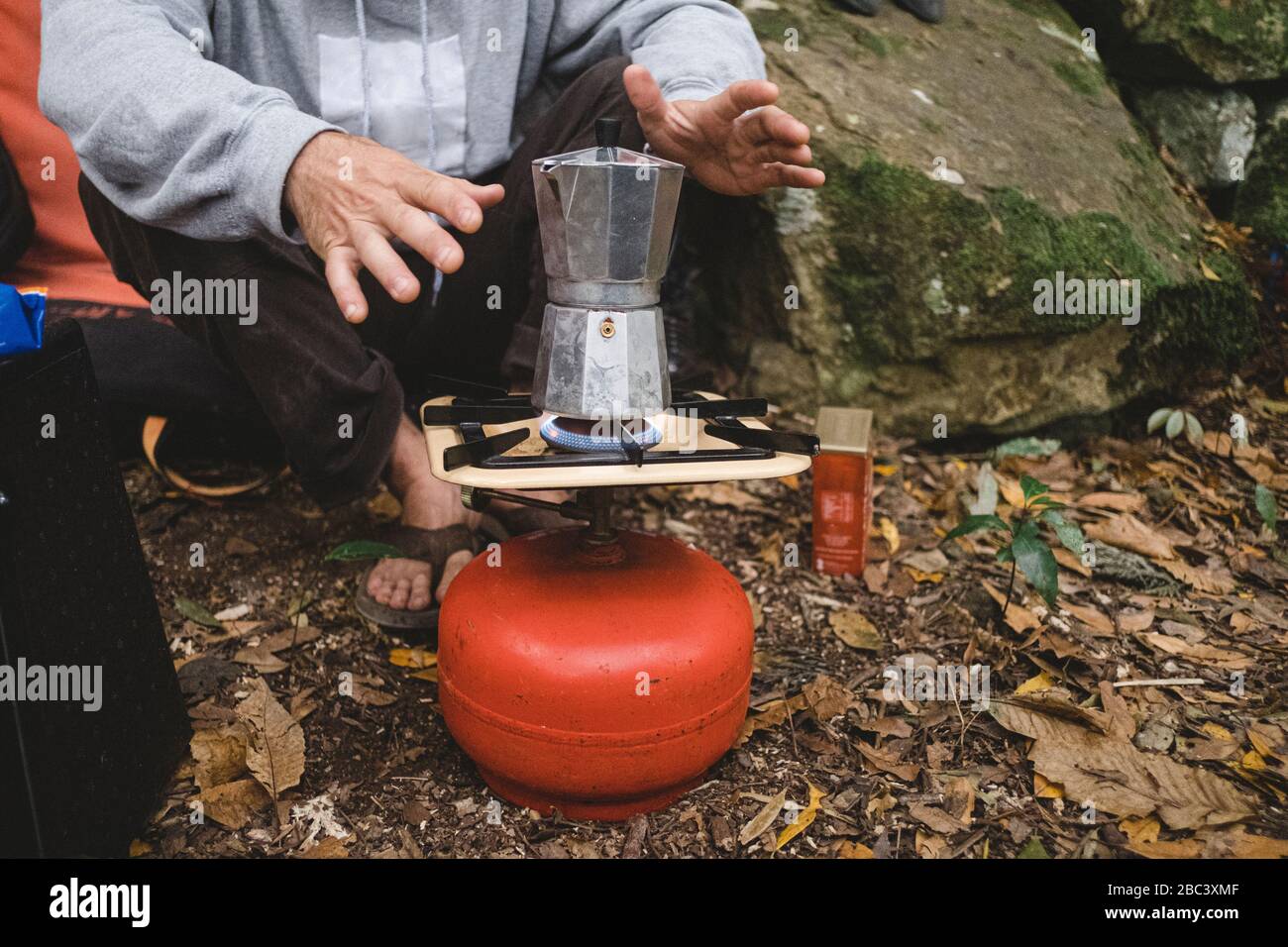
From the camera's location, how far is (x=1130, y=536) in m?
2.66

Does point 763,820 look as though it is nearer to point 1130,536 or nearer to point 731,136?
point 731,136

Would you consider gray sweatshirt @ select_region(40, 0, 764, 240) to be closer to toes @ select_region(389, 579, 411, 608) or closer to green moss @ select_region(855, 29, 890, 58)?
toes @ select_region(389, 579, 411, 608)

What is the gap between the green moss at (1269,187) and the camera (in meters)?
3.80

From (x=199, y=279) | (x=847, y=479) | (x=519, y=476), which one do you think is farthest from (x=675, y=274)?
(x=519, y=476)

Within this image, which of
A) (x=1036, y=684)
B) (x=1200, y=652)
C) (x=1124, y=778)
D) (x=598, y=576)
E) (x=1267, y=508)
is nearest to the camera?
(x=598, y=576)

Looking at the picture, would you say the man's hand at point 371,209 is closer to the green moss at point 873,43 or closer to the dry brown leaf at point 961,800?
the dry brown leaf at point 961,800

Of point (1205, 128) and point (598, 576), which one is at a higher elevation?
point (1205, 128)

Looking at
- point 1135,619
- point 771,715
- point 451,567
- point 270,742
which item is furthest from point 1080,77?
point 270,742

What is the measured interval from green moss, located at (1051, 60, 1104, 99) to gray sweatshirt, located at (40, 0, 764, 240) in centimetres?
181

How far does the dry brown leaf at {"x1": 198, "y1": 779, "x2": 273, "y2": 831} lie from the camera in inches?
66.8

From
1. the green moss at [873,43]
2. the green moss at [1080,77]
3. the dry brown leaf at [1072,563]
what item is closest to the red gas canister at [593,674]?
the dry brown leaf at [1072,563]
